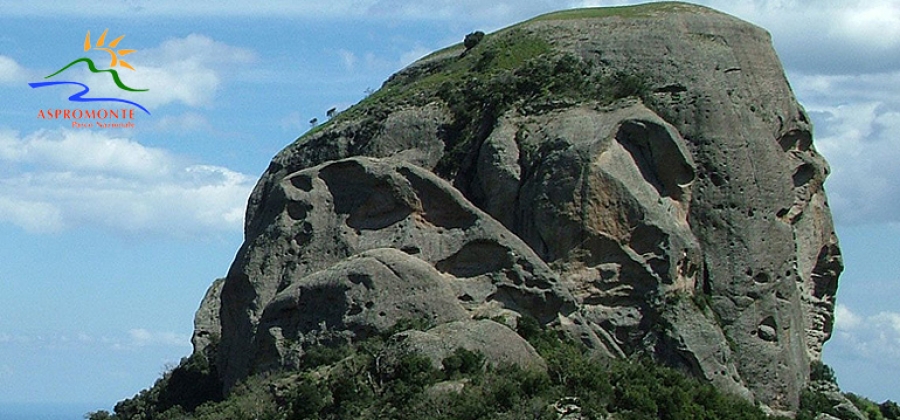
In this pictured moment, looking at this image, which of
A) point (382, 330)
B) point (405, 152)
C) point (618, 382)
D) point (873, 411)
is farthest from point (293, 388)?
point (873, 411)

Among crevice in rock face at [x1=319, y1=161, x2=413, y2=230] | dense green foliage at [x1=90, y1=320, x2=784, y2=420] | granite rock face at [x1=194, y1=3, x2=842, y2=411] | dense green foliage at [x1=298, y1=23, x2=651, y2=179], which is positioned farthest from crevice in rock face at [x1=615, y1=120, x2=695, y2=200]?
dense green foliage at [x1=90, y1=320, x2=784, y2=420]

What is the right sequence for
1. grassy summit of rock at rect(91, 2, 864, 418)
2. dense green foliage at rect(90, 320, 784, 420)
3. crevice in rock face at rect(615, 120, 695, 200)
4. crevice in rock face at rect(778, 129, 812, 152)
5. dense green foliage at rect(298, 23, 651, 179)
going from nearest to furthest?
dense green foliage at rect(90, 320, 784, 420) < grassy summit of rock at rect(91, 2, 864, 418) < crevice in rock face at rect(615, 120, 695, 200) < dense green foliage at rect(298, 23, 651, 179) < crevice in rock face at rect(778, 129, 812, 152)

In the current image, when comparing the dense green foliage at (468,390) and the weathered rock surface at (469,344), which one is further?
the weathered rock surface at (469,344)

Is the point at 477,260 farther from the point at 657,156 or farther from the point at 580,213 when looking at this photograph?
the point at 657,156

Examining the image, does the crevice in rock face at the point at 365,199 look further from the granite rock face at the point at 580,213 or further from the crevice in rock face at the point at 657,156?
the crevice in rock face at the point at 657,156

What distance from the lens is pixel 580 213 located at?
268 ft

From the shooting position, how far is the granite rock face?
259 feet

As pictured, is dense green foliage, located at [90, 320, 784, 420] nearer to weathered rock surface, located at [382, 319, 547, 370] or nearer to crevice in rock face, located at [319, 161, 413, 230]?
weathered rock surface, located at [382, 319, 547, 370]

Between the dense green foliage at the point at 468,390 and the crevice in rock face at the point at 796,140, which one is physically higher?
the crevice in rock face at the point at 796,140

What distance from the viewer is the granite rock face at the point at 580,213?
79.1 metres

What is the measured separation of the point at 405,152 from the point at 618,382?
704 inches

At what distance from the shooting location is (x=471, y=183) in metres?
86.2

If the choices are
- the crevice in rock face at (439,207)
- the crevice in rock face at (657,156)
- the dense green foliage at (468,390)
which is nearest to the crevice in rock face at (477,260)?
the crevice in rock face at (439,207)

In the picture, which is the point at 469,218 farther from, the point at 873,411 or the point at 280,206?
the point at 873,411
